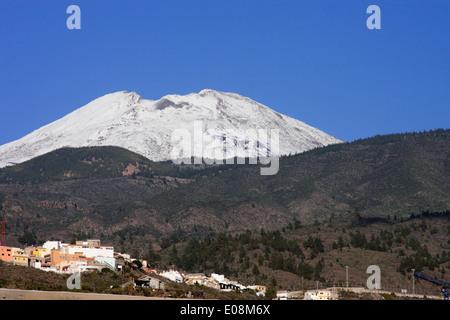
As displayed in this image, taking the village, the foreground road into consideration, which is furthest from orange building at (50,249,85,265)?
the foreground road

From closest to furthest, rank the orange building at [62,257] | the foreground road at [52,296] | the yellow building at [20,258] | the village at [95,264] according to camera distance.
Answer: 1. the foreground road at [52,296]
2. the village at [95,264]
3. the yellow building at [20,258]
4. the orange building at [62,257]

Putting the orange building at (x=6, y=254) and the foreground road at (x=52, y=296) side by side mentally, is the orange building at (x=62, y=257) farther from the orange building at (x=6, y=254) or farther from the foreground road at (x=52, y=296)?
the foreground road at (x=52, y=296)

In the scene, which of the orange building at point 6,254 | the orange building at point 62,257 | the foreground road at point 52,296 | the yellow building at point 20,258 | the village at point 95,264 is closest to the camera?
the foreground road at point 52,296

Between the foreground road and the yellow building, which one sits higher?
the yellow building

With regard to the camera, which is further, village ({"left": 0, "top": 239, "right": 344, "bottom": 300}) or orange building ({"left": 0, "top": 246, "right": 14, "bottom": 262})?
orange building ({"left": 0, "top": 246, "right": 14, "bottom": 262})

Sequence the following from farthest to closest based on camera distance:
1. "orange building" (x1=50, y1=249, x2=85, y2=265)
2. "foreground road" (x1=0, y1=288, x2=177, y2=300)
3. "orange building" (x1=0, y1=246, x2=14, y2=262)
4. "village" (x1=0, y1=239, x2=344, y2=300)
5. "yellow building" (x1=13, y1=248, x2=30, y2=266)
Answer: "orange building" (x1=50, y1=249, x2=85, y2=265) → "orange building" (x1=0, y1=246, x2=14, y2=262) → "yellow building" (x1=13, y1=248, x2=30, y2=266) → "village" (x1=0, y1=239, x2=344, y2=300) → "foreground road" (x1=0, y1=288, x2=177, y2=300)

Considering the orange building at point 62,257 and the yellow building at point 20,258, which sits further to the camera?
the orange building at point 62,257

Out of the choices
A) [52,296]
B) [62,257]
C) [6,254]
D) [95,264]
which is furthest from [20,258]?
[52,296]

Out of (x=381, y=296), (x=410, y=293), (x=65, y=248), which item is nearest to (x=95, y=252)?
(x=65, y=248)

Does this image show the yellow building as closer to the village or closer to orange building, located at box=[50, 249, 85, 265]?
the village

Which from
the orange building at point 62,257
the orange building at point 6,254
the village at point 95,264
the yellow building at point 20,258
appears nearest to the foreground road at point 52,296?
the village at point 95,264
